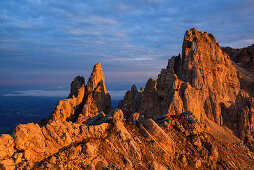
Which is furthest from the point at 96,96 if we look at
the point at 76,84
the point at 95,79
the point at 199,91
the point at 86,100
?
the point at 199,91

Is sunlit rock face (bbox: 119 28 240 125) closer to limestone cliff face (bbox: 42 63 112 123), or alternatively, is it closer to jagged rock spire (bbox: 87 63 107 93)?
limestone cliff face (bbox: 42 63 112 123)

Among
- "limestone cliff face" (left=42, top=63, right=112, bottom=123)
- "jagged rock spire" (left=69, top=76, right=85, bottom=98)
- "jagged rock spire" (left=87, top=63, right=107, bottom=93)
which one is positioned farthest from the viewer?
"jagged rock spire" (left=69, top=76, right=85, bottom=98)

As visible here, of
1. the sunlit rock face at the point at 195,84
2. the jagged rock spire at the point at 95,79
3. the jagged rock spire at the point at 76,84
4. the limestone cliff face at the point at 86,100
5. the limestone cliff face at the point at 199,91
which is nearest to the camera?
the sunlit rock face at the point at 195,84

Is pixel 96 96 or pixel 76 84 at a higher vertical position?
pixel 76 84

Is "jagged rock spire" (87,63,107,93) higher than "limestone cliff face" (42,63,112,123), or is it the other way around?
"jagged rock spire" (87,63,107,93)

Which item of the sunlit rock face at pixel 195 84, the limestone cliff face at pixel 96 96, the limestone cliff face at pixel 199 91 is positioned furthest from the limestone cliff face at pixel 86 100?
the sunlit rock face at pixel 195 84

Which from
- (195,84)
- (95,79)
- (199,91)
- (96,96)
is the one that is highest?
(95,79)

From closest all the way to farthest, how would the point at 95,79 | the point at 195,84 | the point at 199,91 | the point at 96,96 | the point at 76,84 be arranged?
the point at 199,91 → the point at 195,84 → the point at 96,96 → the point at 95,79 → the point at 76,84

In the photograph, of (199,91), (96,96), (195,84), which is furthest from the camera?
(96,96)

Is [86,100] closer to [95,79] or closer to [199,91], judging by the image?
[95,79]

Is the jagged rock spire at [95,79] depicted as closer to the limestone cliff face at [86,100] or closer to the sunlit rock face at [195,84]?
the limestone cliff face at [86,100]

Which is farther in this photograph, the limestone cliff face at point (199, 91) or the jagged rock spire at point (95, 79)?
the jagged rock spire at point (95, 79)

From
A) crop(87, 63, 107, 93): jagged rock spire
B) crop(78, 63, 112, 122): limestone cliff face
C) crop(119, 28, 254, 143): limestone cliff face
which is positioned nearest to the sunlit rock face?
crop(119, 28, 254, 143): limestone cliff face

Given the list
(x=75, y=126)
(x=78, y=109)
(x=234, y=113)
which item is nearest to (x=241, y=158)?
(x=75, y=126)
